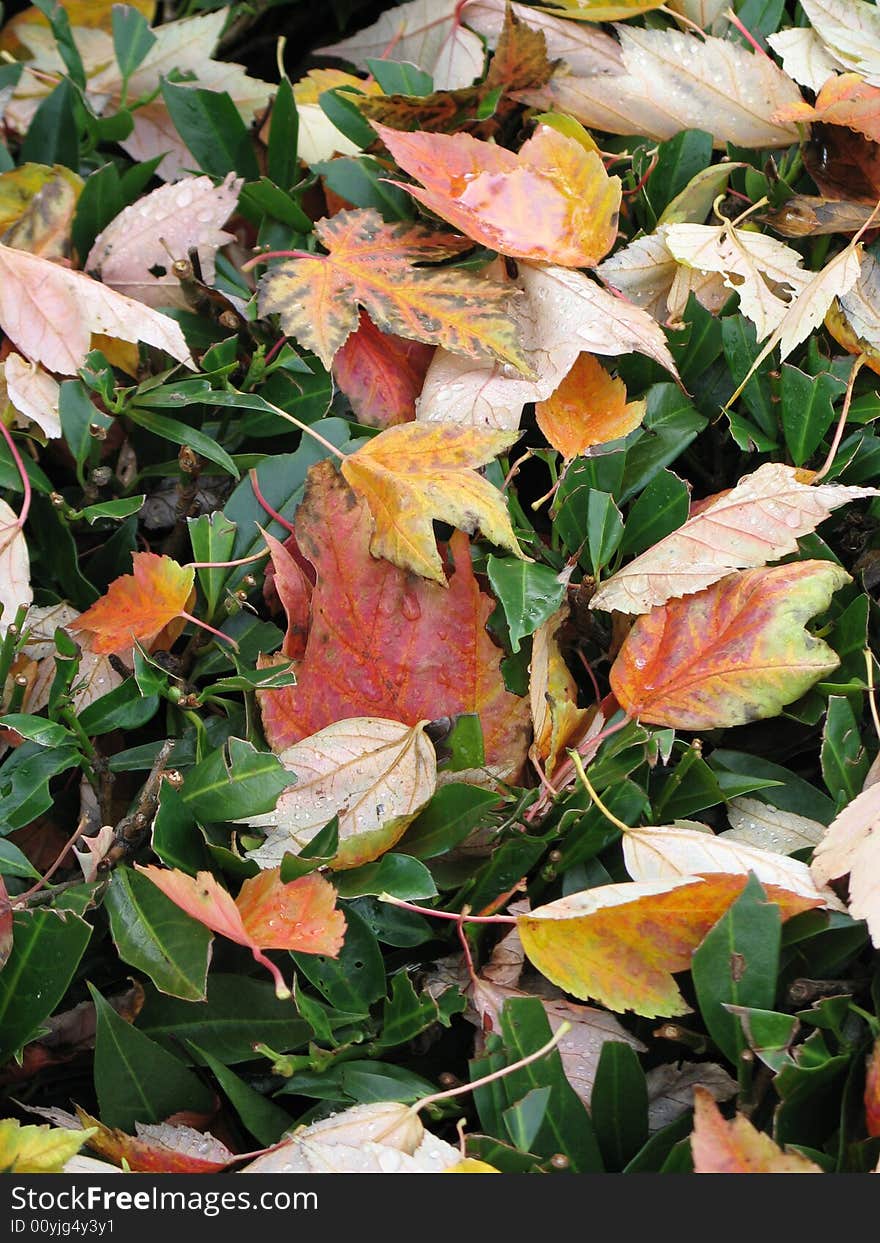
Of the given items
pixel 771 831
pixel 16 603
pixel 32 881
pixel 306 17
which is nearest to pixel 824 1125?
pixel 771 831

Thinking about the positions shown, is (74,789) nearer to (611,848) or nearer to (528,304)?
(611,848)

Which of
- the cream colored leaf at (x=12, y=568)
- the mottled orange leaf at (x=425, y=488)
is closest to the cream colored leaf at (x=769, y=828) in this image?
the mottled orange leaf at (x=425, y=488)

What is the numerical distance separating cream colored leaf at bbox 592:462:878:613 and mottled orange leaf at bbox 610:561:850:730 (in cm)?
2

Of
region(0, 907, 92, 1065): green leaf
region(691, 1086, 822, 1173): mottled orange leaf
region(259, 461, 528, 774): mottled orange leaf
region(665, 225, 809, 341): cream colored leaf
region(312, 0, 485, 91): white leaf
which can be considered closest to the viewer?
region(691, 1086, 822, 1173): mottled orange leaf

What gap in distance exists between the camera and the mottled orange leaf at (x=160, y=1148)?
0.74 meters

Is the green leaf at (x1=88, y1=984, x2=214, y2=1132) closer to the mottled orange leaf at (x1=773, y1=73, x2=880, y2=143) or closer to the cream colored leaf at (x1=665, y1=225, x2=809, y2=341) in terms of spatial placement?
the cream colored leaf at (x1=665, y1=225, x2=809, y2=341)

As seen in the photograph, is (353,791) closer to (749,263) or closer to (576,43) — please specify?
(749,263)

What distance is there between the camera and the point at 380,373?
40.2 inches

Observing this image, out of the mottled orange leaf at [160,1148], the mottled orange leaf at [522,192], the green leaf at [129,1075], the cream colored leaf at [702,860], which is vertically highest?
the mottled orange leaf at [522,192]

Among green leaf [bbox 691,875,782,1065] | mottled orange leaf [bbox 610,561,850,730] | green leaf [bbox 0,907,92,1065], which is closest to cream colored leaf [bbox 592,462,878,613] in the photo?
mottled orange leaf [bbox 610,561,850,730]

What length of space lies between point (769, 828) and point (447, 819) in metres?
0.25

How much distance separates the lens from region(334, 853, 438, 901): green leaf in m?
0.79

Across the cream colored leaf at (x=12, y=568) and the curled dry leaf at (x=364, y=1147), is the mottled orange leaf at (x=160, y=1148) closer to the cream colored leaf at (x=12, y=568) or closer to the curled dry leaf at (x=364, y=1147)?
the curled dry leaf at (x=364, y=1147)

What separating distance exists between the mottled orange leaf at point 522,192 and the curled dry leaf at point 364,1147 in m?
0.70
